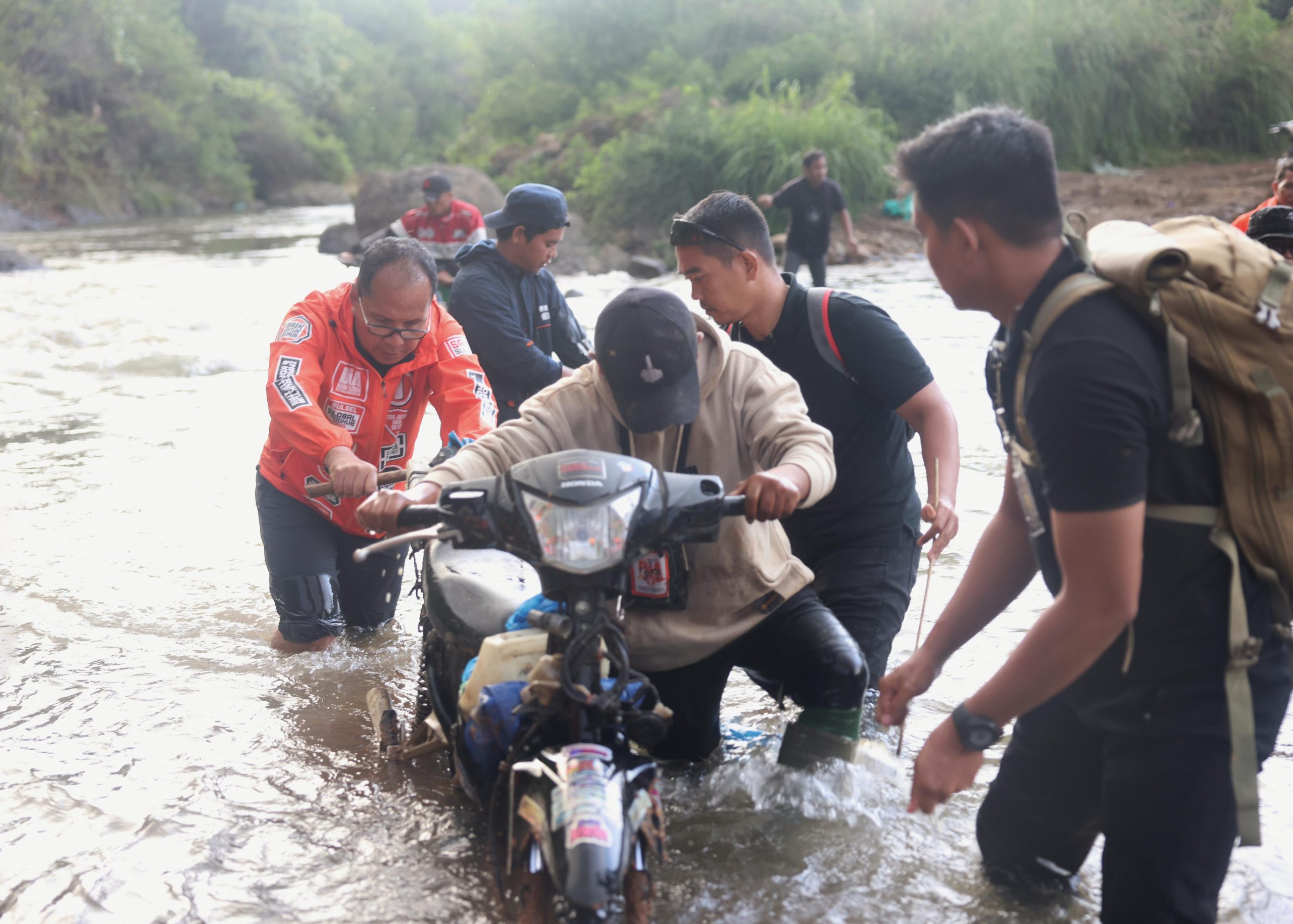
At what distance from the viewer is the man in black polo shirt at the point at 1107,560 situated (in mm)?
1953

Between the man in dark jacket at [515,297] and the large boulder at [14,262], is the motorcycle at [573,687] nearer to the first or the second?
the man in dark jacket at [515,297]

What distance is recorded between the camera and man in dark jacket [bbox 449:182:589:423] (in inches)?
232

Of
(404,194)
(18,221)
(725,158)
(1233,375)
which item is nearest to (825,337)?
(1233,375)

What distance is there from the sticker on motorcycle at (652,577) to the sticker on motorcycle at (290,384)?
5.55 feet

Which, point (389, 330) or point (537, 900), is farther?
point (389, 330)

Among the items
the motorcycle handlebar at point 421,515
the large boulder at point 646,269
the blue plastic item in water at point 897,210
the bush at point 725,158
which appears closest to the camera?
the motorcycle handlebar at point 421,515

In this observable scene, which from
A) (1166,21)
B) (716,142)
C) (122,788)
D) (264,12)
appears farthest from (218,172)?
(122,788)

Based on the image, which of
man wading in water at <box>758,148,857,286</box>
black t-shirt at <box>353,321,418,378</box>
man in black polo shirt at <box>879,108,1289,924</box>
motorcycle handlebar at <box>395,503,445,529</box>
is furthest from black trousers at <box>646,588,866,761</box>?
man wading in water at <box>758,148,857,286</box>

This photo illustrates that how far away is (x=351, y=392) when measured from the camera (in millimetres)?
4469

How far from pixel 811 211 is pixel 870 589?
1153 cm

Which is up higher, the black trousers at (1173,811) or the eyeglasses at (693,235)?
the eyeglasses at (693,235)

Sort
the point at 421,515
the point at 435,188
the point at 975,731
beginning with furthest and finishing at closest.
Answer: the point at 435,188
the point at 421,515
the point at 975,731

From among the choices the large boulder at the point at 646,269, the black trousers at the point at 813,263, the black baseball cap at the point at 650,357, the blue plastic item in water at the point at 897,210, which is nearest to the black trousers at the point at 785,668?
the black baseball cap at the point at 650,357

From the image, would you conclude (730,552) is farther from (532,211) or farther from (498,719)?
(532,211)
